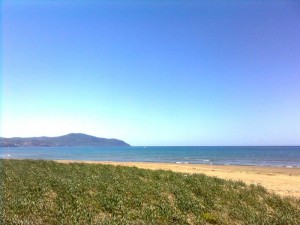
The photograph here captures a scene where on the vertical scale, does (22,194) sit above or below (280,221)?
above

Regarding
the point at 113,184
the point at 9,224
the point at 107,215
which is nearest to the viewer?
the point at 9,224

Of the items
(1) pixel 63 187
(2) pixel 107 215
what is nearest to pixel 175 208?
(2) pixel 107 215

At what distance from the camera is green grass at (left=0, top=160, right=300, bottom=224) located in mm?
10578

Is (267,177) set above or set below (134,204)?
below

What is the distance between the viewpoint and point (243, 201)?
48.9 feet

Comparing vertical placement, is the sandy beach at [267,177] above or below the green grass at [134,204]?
below

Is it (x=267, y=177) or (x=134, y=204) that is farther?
(x=267, y=177)

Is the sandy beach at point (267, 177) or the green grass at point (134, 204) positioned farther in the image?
the sandy beach at point (267, 177)

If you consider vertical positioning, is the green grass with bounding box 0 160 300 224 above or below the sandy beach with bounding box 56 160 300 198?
above

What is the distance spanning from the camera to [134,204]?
12.7 m

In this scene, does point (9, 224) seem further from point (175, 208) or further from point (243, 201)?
point (243, 201)

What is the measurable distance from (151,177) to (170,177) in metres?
1.30

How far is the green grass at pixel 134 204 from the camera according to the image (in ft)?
34.7

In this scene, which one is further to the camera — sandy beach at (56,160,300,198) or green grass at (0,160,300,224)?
sandy beach at (56,160,300,198)
